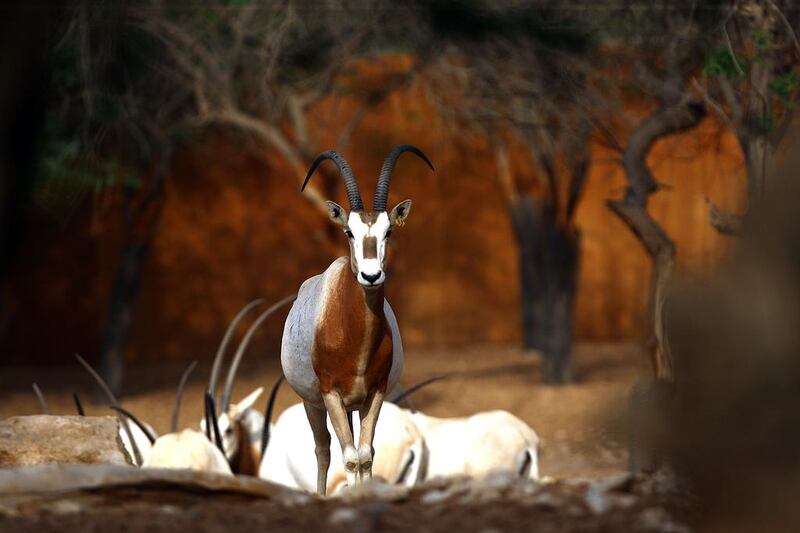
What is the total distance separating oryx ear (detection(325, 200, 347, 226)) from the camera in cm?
426

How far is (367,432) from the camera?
14.4 ft

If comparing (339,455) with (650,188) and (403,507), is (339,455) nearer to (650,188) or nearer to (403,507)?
(650,188)

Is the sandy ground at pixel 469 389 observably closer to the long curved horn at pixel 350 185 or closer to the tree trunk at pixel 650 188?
the tree trunk at pixel 650 188

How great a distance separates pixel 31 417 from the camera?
17.5ft

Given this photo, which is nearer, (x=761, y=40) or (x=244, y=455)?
(x=761, y=40)

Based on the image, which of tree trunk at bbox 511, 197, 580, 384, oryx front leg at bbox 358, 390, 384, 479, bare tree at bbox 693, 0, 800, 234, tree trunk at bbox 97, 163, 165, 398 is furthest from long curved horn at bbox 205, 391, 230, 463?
tree trunk at bbox 511, 197, 580, 384

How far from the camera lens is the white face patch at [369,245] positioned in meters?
4.05

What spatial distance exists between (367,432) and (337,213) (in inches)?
30.1

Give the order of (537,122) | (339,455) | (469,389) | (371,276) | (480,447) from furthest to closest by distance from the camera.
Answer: (469,389)
(537,122)
(480,447)
(339,455)
(371,276)

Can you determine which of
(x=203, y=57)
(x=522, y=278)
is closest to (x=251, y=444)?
(x=203, y=57)

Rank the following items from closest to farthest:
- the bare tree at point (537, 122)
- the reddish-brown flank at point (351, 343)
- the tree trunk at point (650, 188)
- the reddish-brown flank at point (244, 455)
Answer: the reddish-brown flank at point (351, 343) → the tree trunk at point (650, 188) → the reddish-brown flank at point (244, 455) → the bare tree at point (537, 122)

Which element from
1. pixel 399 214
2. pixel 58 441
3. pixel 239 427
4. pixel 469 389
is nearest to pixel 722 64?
pixel 399 214

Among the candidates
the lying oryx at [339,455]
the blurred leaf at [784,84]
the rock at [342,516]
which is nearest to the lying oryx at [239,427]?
the lying oryx at [339,455]

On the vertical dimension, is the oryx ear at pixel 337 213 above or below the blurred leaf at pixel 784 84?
below
